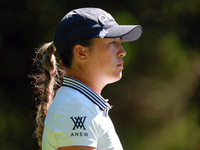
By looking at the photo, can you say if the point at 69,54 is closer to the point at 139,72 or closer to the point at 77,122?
the point at 77,122

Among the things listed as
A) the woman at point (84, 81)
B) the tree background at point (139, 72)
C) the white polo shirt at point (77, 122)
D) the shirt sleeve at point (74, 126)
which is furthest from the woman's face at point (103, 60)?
the tree background at point (139, 72)

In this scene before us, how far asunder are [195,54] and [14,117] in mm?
1704

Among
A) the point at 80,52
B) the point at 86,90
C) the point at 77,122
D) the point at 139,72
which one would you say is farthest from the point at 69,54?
the point at 139,72

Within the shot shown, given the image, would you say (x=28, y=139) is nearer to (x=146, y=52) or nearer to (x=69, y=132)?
(x=146, y=52)

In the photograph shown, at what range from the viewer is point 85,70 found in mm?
1419

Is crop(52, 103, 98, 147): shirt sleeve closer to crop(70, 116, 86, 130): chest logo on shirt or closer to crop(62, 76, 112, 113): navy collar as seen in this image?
crop(70, 116, 86, 130): chest logo on shirt

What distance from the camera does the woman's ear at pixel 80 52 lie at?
4.60 feet

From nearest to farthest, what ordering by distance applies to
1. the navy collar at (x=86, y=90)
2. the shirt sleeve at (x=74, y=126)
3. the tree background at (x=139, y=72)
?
the shirt sleeve at (x=74, y=126) → the navy collar at (x=86, y=90) → the tree background at (x=139, y=72)

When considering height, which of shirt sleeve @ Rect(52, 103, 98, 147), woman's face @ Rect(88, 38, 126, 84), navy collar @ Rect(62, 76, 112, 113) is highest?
woman's face @ Rect(88, 38, 126, 84)

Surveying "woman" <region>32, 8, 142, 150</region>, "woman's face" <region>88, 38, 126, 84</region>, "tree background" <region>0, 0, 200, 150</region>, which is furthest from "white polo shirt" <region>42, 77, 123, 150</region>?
"tree background" <region>0, 0, 200, 150</region>

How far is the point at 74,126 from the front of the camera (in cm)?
118

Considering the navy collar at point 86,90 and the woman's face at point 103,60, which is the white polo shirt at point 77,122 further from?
the woman's face at point 103,60

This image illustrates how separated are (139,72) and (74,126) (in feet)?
5.87

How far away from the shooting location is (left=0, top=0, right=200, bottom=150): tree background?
271cm
